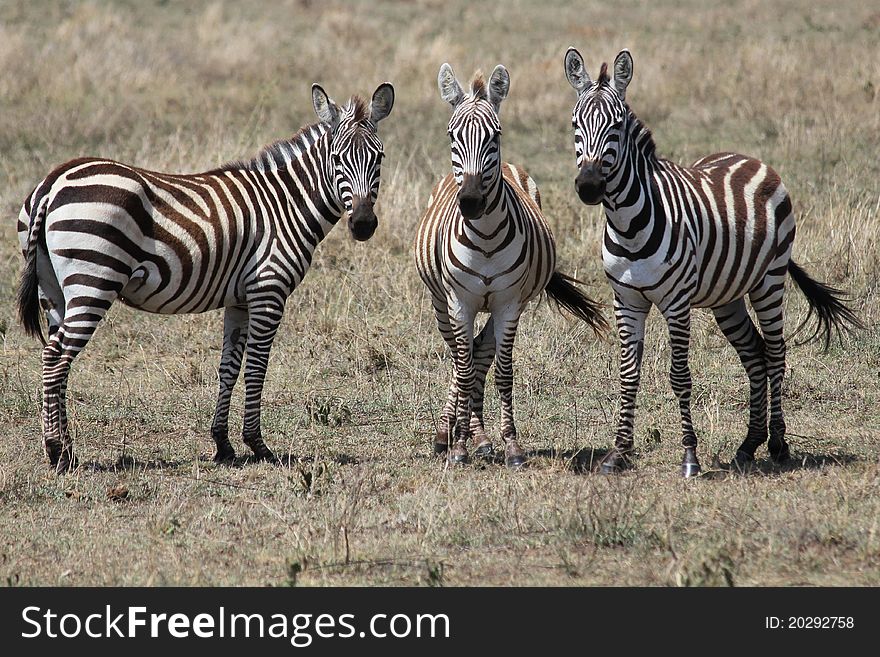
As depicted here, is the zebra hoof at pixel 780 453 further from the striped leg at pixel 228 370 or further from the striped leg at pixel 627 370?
the striped leg at pixel 228 370

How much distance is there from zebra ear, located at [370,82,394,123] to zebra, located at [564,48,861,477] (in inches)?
44.9

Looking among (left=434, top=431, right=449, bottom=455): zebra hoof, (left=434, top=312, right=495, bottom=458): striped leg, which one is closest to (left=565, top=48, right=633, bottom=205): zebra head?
(left=434, top=312, right=495, bottom=458): striped leg

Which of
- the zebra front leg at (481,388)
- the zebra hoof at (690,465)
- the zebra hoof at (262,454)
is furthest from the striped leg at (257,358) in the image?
the zebra hoof at (690,465)

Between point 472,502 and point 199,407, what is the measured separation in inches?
113

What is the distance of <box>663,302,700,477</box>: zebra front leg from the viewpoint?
6.25 meters

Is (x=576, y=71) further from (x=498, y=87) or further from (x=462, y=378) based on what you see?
(x=462, y=378)

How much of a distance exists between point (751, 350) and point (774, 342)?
0.51 ft

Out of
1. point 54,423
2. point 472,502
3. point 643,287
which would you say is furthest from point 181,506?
point 643,287

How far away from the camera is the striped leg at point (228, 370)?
22.6ft

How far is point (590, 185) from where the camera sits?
593cm

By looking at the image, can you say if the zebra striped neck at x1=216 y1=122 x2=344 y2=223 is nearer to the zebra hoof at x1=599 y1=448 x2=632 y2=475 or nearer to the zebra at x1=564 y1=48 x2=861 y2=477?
the zebra at x1=564 y1=48 x2=861 y2=477

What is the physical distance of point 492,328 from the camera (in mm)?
7289
